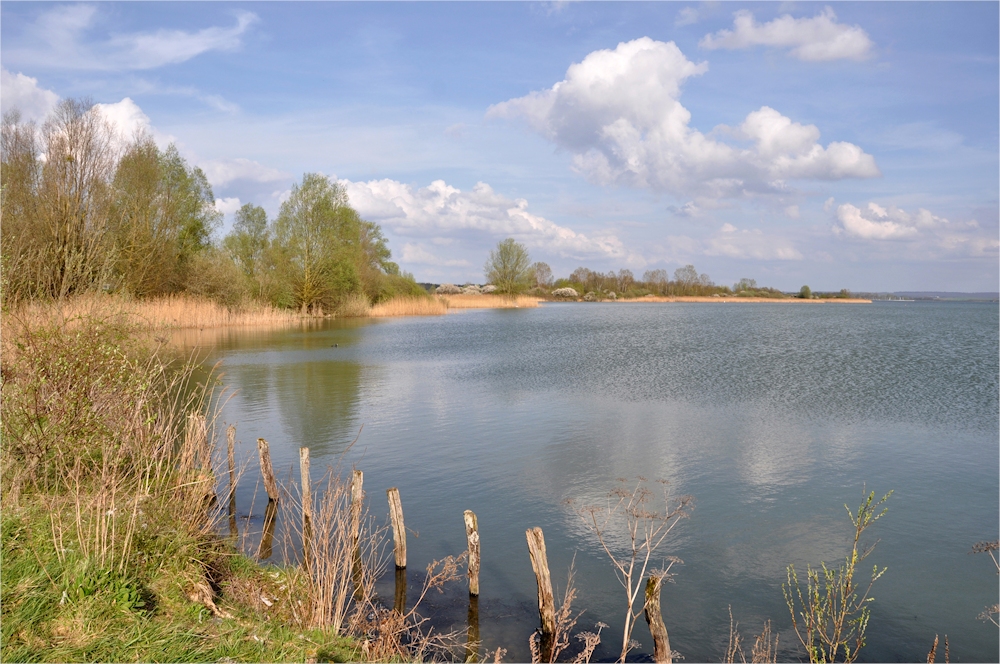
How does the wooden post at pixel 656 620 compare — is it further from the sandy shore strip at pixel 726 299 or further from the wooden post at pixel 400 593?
the sandy shore strip at pixel 726 299

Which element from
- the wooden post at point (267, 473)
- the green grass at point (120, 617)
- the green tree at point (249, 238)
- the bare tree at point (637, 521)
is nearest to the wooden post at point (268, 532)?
the wooden post at point (267, 473)

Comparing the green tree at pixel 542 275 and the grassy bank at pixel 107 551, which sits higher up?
the green tree at pixel 542 275

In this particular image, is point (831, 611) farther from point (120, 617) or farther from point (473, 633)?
point (120, 617)

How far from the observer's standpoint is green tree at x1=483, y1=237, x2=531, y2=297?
7838 cm

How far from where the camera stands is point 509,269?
261ft

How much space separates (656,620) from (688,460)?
7.03m

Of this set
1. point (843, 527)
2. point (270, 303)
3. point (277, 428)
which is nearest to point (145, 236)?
point (270, 303)

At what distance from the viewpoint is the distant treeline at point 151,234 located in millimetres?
15914

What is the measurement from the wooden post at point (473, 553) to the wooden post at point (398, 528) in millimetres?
943

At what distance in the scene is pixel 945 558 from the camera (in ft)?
27.2

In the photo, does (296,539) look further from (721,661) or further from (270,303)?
(270,303)

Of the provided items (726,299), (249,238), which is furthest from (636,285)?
(249,238)

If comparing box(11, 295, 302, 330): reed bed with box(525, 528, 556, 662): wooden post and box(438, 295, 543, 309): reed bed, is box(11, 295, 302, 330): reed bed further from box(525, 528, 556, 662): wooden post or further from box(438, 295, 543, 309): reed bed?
box(438, 295, 543, 309): reed bed

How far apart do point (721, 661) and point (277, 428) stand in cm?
1099
